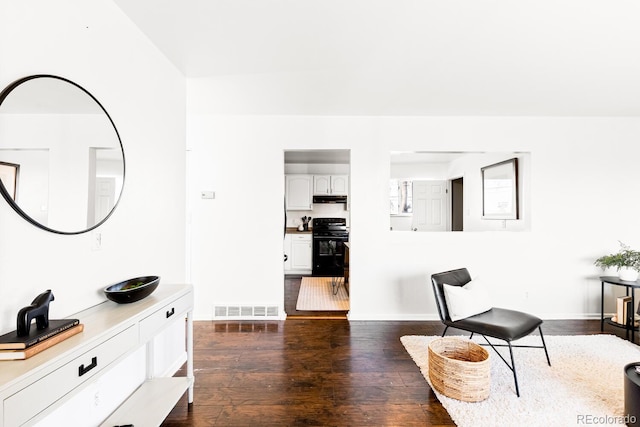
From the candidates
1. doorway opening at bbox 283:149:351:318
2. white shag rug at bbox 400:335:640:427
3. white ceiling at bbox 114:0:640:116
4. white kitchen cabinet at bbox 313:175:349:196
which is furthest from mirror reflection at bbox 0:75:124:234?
white kitchen cabinet at bbox 313:175:349:196

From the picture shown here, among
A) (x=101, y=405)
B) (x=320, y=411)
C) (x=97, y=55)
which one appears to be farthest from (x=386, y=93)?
(x=101, y=405)

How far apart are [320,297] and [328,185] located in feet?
8.76

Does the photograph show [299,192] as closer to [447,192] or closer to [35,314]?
[447,192]

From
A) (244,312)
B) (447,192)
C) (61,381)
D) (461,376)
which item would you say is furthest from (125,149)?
(447,192)

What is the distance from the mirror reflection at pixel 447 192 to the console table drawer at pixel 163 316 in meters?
2.58

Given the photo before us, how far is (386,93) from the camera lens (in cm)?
287

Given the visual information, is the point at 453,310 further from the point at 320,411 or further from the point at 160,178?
the point at 160,178

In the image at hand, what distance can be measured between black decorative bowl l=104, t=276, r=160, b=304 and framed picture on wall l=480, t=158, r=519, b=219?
3.81 meters

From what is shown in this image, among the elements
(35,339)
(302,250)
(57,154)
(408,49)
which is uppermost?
(408,49)

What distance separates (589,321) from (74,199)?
16.5 ft

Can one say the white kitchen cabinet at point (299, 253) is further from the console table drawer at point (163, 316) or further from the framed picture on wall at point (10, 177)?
the framed picture on wall at point (10, 177)

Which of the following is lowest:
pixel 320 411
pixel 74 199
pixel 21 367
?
pixel 320 411

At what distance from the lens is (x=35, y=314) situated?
108 cm

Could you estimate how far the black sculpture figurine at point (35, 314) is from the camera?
3.43 ft
